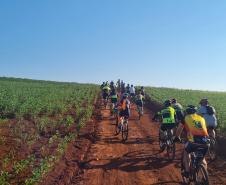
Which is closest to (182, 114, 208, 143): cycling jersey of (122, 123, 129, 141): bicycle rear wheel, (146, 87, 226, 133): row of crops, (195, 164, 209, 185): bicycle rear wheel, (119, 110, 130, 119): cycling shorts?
(195, 164, 209, 185): bicycle rear wheel

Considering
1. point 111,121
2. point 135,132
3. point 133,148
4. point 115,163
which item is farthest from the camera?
point 111,121

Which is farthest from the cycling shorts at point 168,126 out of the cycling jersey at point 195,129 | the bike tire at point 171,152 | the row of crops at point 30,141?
the cycling jersey at point 195,129

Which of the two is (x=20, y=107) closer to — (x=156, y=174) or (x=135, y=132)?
(x=135, y=132)

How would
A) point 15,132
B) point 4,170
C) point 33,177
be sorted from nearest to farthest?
point 33,177
point 4,170
point 15,132

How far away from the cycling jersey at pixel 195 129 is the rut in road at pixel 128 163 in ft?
7.20

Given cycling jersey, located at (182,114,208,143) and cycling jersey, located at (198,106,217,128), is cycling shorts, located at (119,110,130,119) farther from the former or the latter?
cycling jersey, located at (182,114,208,143)

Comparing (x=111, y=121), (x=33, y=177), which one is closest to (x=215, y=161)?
(x=33, y=177)

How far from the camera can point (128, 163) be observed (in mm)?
14273

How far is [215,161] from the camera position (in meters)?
15.1

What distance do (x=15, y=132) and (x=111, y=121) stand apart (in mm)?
8774

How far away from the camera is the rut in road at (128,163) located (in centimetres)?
1220

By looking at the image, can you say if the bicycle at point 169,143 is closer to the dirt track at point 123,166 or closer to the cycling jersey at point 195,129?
the dirt track at point 123,166

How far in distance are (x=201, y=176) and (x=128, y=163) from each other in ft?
14.4

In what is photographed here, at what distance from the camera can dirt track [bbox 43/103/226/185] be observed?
12.1m
